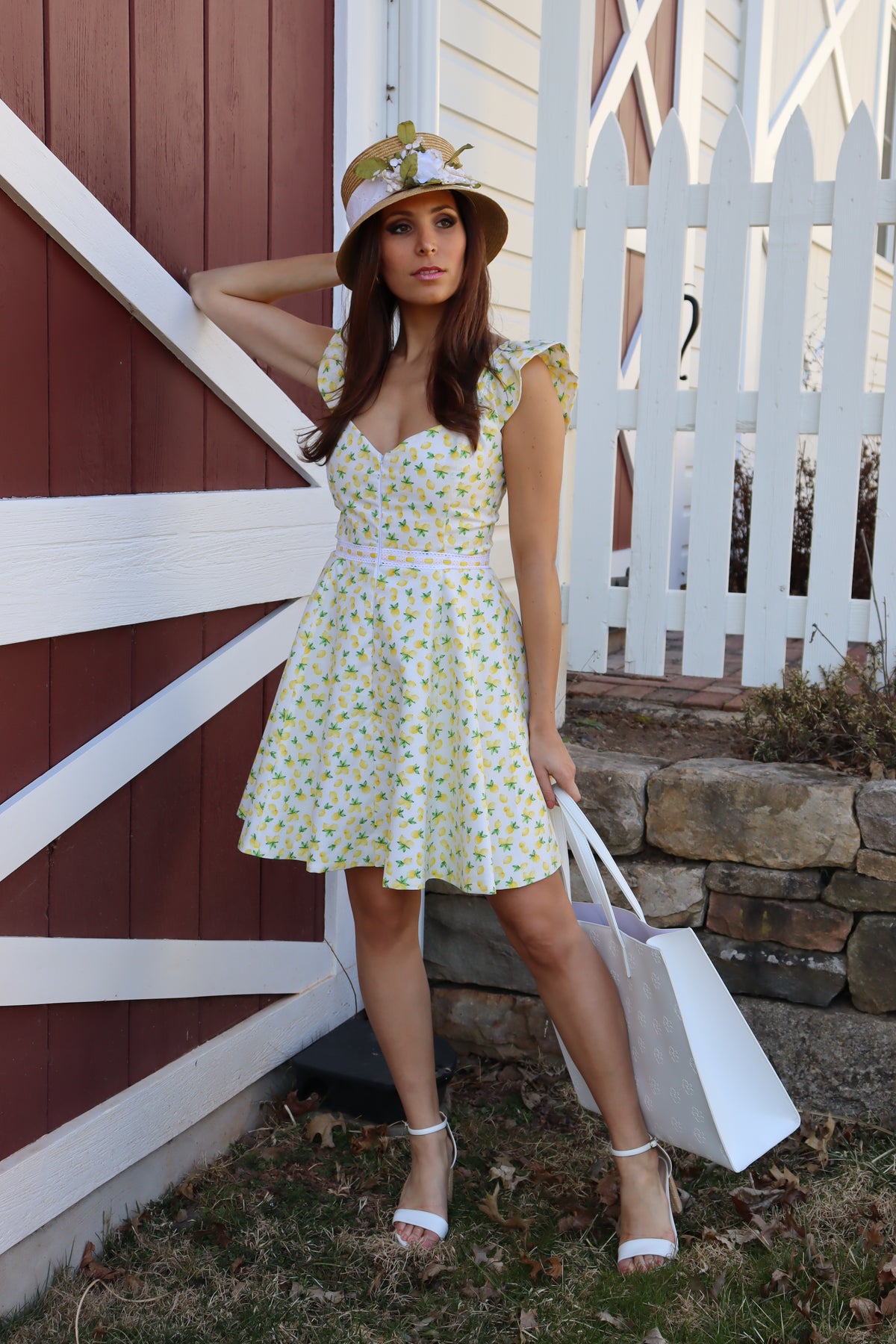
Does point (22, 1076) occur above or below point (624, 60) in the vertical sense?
below

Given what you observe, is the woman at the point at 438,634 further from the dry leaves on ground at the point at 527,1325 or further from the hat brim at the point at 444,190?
the dry leaves on ground at the point at 527,1325

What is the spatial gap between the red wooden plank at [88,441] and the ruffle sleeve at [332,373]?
1.23 ft

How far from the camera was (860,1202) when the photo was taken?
2.62 meters

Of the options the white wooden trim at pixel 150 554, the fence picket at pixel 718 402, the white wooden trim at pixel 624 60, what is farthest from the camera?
the white wooden trim at pixel 624 60

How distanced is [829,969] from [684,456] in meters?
4.12

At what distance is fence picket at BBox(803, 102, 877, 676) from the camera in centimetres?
326

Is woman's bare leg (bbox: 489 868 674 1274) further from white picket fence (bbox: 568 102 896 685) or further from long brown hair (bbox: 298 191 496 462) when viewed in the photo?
white picket fence (bbox: 568 102 896 685)

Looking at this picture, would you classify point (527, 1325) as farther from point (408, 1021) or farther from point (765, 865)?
point (765, 865)

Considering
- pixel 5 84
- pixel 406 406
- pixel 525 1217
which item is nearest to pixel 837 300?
pixel 406 406

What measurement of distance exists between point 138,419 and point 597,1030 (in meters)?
1.50

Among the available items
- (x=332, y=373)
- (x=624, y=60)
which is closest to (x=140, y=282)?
(x=332, y=373)

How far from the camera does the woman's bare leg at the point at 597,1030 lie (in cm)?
242

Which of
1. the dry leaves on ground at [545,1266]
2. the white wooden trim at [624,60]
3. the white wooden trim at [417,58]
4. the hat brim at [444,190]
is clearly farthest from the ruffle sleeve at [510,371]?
the white wooden trim at [624,60]

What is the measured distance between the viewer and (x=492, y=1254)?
2.50 m
